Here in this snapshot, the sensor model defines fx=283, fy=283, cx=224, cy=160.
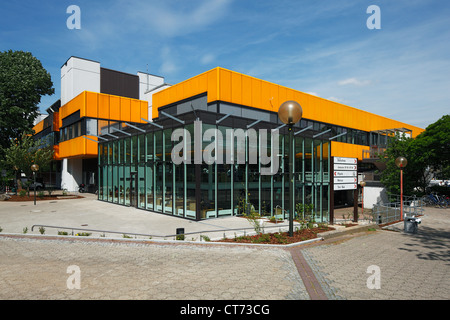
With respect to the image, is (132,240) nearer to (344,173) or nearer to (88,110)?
(344,173)

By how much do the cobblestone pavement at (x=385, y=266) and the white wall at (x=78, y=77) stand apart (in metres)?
37.4

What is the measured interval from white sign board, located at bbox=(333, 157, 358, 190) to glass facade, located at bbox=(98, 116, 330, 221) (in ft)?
6.99

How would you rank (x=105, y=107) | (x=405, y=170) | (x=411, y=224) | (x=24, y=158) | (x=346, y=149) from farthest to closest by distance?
1. (x=346, y=149)
2. (x=105, y=107)
3. (x=24, y=158)
4. (x=405, y=170)
5. (x=411, y=224)

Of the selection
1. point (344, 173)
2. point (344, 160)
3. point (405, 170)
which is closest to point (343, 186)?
point (344, 173)

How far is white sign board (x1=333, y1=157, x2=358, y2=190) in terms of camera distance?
1561 cm

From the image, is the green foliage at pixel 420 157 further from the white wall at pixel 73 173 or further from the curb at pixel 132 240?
the white wall at pixel 73 173

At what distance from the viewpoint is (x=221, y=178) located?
54.9 ft

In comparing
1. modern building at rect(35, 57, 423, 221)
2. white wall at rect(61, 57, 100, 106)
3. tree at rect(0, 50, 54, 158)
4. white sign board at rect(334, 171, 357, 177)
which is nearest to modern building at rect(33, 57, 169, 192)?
white wall at rect(61, 57, 100, 106)

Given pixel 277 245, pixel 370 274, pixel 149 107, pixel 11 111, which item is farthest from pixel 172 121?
pixel 11 111

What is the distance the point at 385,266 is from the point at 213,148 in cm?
1077

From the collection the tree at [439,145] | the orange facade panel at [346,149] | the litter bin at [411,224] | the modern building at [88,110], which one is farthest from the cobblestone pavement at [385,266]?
the modern building at [88,110]

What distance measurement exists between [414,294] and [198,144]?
1214 centimetres
